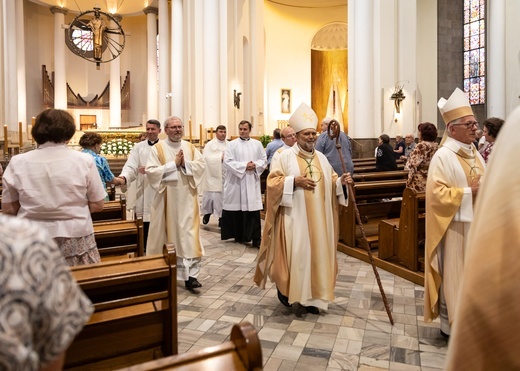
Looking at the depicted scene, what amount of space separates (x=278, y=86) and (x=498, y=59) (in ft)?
30.3

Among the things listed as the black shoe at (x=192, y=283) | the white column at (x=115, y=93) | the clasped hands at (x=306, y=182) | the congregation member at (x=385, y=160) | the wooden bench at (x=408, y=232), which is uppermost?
the white column at (x=115, y=93)

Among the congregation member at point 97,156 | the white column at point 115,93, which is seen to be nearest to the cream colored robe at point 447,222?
the congregation member at point 97,156

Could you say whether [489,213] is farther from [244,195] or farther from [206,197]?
[206,197]

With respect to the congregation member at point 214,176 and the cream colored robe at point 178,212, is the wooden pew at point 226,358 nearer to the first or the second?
the cream colored robe at point 178,212

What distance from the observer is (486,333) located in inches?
35.9

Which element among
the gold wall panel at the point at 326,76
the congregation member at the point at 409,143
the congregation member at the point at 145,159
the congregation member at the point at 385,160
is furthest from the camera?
the gold wall panel at the point at 326,76

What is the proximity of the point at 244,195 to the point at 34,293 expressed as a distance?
6175 millimetres

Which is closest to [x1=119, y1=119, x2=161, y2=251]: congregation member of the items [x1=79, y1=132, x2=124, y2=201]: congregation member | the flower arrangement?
[x1=79, y1=132, x2=124, y2=201]: congregation member

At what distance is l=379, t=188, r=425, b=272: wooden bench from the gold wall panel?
16247mm

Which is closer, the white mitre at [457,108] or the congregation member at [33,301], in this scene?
the congregation member at [33,301]

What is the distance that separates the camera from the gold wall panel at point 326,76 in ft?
70.1

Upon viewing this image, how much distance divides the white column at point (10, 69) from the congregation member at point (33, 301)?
15733 mm

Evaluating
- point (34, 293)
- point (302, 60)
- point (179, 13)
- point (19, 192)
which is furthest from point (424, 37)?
point (34, 293)

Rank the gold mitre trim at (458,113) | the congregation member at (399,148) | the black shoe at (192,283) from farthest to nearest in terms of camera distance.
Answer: the congregation member at (399,148)
the black shoe at (192,283)
the gold mitre trim at (458,113)
